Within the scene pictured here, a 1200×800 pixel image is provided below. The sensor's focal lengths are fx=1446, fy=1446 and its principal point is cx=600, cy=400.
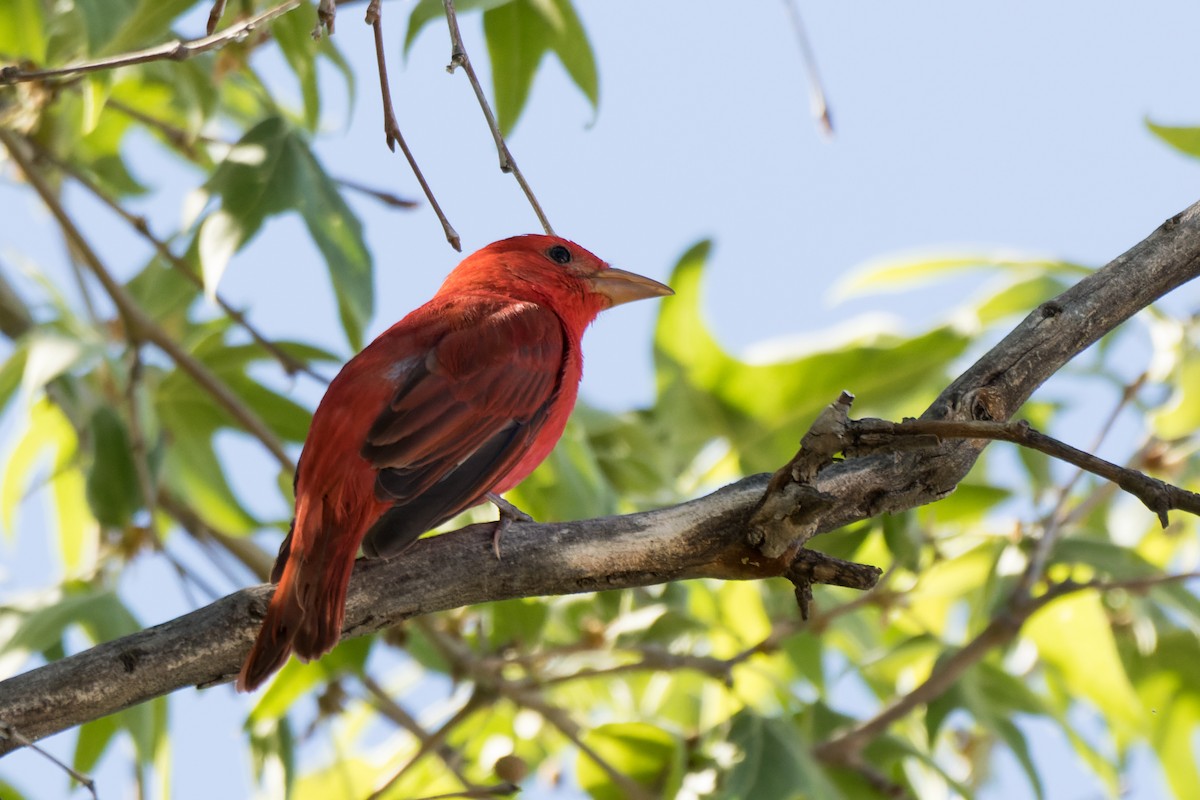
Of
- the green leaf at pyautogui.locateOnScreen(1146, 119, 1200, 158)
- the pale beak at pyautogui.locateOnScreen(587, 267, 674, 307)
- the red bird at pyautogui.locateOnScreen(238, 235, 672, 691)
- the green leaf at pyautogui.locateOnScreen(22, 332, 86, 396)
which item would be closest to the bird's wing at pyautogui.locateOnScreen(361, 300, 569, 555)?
the red bird at pyautogui.locateOnScreen(238, 235, 672, 691)

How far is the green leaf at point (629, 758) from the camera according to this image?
3.94 metres

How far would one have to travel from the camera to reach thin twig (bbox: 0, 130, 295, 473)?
3.73 metres

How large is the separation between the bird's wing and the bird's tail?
10 centimetres

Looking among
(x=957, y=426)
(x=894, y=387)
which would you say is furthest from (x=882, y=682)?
(x=957, y=426)

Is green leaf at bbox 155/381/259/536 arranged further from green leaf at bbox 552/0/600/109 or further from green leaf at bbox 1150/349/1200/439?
green leaf at bbox 1150/349/1200/439

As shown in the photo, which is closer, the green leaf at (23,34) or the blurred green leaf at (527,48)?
the blurred green leaf at (527,48)

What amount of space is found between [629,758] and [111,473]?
5.32 ft

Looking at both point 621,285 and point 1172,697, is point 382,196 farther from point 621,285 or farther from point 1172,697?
point 1172,697

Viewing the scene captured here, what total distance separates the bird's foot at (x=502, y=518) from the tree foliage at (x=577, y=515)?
0.60 metres

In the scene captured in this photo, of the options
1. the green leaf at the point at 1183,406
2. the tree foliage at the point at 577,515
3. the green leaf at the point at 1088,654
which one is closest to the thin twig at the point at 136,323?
the tree foliage at the point at 577,515

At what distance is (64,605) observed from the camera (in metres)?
3.59

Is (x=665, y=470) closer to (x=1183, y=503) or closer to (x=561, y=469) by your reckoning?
(x=561, y=469)

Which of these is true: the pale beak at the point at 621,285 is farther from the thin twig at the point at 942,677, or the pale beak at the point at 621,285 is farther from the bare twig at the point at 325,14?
the bare twig at the point at 325,14

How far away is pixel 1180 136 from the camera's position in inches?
130
